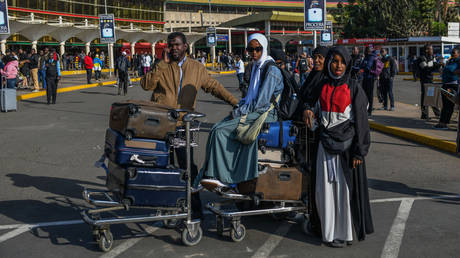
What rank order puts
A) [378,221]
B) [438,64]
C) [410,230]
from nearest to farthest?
[410,230], [378,221], [438,64]

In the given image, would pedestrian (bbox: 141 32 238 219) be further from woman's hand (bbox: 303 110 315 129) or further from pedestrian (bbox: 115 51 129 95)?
pedestrian (bbox: 115 51 129 95)

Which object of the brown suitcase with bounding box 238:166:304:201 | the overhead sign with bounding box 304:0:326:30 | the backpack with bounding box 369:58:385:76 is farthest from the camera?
the overhead sign with bounding box 304:0:326:30

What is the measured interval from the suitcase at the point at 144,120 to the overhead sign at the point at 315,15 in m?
11.1

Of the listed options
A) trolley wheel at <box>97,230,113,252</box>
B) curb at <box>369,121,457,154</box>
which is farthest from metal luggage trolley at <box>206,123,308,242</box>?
curb at <box>369,121,457,154</box>

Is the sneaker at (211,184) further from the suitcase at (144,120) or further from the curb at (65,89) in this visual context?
the curb at (65,89)

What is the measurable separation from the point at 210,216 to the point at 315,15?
34.9 ft

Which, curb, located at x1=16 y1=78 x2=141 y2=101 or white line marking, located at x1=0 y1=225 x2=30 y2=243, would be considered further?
curb, located at x1=16 y1=78 x2=141 y2=101

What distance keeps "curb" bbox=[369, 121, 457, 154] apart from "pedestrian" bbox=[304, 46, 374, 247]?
563 centimetres

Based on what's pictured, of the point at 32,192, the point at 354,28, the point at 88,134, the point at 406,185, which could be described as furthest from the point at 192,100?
the point at 354,28

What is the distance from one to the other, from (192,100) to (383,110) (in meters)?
11.3

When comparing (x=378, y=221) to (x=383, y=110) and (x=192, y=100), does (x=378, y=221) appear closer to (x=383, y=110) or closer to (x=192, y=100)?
(x=192, y=100)

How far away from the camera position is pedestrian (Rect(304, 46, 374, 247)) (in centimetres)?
475

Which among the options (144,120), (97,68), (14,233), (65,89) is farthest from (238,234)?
(97,68)

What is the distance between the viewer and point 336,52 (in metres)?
4.71
